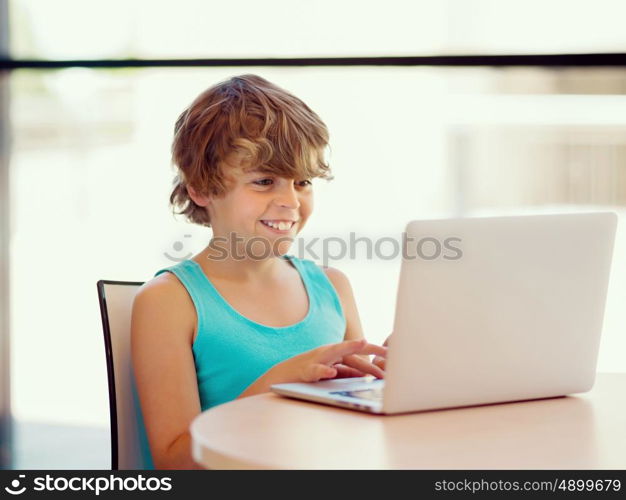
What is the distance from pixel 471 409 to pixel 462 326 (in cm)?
15

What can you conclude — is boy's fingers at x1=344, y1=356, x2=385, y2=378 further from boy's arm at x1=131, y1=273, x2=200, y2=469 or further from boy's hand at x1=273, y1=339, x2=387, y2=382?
boy's arm at x1=131, y1=273, x2=200, y2=469

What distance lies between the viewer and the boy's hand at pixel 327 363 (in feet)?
4.42

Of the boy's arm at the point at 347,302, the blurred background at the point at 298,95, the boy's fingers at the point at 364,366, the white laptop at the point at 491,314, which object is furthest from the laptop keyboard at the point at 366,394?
the blurred background at the point at 298,95

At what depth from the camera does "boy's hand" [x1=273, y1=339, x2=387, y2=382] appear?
1.35m

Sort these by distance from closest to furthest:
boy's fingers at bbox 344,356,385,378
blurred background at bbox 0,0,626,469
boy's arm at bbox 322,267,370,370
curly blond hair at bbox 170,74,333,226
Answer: boy's fingers at bbox 344,356,385,378
curly blond hair at bbox 170,74,333,226
boy's arm at bbox 322,267,370,370
blurred background at bbox 0,0,626,469

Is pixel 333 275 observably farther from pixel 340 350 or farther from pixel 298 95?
pixel 298 95

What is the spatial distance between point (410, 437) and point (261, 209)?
28.5 inches

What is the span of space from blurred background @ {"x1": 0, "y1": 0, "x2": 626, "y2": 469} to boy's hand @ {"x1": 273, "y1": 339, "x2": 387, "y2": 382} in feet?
5.09

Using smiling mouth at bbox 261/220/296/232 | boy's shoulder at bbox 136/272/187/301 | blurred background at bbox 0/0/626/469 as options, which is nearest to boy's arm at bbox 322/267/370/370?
smiling mouth at bbox 261/220/296/232

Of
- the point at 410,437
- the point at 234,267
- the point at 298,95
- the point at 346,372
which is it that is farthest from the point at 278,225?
the point at 298,95

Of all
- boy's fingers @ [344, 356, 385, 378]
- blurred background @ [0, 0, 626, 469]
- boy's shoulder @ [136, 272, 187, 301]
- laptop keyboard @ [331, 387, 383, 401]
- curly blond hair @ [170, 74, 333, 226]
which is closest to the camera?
laptop keyboard @ [331, 387, 383, 401]

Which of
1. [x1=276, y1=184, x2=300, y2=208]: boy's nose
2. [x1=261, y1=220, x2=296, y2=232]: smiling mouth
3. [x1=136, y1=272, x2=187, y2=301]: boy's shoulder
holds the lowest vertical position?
[x1=136, y1=272, x2=187, y2=301]: boy's shoulder

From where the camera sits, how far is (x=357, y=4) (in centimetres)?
291

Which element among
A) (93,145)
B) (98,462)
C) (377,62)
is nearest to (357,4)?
(377,62)
